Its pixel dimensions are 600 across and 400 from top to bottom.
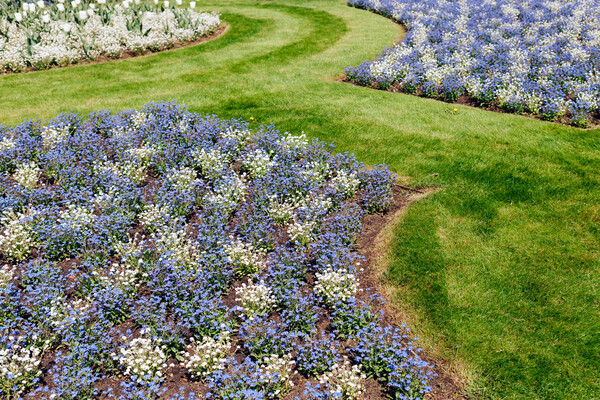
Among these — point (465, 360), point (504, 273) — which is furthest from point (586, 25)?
→ point (465, 360)

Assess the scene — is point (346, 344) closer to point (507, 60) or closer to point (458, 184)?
point (458, 184)

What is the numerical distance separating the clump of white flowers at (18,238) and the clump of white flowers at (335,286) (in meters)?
4.70

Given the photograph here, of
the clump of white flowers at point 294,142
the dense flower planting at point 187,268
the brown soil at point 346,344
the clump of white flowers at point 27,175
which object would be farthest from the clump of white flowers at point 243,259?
the clump of white flowers at point 27,175

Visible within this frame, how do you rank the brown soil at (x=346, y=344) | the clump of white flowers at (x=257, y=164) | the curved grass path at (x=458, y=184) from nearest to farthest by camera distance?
the brown soil at (x=346, y=344)
the curved grass path at (x=458, y=184)
the clump of white flowers at (x=257, y=164)

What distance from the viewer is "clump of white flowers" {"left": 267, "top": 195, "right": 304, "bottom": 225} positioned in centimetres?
798

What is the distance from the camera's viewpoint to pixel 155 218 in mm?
7746

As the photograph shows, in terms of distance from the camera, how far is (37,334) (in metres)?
5.53

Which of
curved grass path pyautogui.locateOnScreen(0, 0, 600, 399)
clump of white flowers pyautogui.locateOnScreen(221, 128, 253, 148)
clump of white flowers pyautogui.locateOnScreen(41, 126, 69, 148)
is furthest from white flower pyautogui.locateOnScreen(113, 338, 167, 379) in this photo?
clump of white flowers pyautogui.locateOnScreen(41, 126, 69, 148)

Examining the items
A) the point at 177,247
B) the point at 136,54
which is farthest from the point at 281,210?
the point at 136,54

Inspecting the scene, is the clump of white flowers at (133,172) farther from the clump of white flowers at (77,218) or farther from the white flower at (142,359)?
the white flower at (142,359)

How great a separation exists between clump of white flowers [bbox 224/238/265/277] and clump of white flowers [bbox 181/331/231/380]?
1.36 meters

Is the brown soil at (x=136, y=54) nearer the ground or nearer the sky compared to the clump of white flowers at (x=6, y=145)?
nearer the sky

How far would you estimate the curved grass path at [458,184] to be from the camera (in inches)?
230

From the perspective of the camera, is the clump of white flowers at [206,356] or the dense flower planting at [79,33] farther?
the dense flower planting at [79,33]
